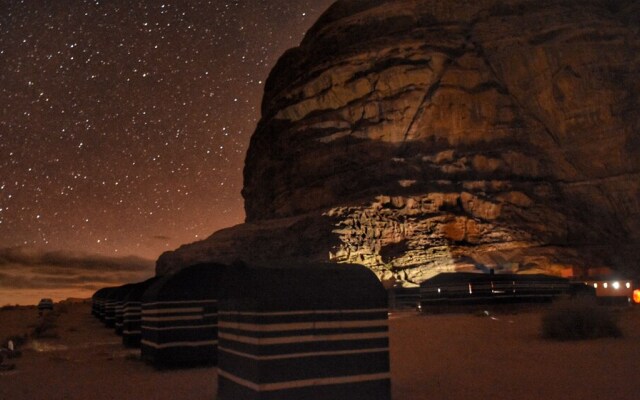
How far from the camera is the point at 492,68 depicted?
82250 millimetres

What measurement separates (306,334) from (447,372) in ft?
19.6

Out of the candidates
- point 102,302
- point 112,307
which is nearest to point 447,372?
point 112,307

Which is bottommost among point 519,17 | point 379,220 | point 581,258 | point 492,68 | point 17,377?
→ point 17,377

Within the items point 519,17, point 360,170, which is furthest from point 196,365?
point 519,17

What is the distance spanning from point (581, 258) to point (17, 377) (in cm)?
5769

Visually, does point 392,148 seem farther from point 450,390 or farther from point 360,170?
point 450,390

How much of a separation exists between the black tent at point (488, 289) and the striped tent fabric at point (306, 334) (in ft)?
90.1

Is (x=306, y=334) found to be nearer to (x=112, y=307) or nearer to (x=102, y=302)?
(x=112, y=307)

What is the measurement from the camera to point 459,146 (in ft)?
254

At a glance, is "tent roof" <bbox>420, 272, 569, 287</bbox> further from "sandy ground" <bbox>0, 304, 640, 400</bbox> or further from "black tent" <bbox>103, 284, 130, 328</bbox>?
"black tent" <bbox>103, 284, 130, 328</bbox>

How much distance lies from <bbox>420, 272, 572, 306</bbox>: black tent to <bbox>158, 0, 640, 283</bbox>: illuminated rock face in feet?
68.7

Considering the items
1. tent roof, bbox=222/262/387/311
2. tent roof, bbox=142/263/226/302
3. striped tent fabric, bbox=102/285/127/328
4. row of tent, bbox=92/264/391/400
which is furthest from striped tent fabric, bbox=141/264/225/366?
striped tent fabric, bbox=102/285/127/328

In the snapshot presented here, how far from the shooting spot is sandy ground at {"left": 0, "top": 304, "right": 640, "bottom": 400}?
11.1m

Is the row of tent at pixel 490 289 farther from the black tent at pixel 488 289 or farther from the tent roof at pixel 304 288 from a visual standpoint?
the tent roof at pixel 304 288
